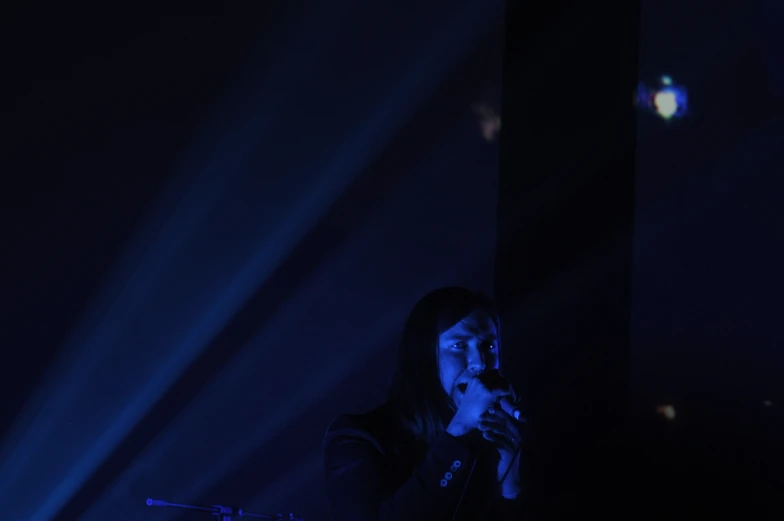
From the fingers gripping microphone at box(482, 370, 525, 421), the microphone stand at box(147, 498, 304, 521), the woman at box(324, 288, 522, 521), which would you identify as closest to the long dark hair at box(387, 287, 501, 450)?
the woman at box(324, 288, 522, 521)

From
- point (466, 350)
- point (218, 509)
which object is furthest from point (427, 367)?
point (218, 509)

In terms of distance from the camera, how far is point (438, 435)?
1.55 metres

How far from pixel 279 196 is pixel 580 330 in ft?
3.50

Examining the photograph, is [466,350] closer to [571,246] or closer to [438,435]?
[438,435]

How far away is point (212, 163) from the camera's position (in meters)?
2.43

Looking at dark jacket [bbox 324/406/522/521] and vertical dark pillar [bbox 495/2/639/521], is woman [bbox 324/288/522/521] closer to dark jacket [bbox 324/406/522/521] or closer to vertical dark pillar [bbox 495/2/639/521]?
dark jacket [bbox 324/406/522/521]

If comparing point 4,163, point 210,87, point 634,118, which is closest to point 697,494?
point 634,118

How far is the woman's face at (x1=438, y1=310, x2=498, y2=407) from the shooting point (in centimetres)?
153

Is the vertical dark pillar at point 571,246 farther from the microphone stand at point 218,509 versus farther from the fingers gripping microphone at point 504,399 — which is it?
the microphone stand at point 218,509

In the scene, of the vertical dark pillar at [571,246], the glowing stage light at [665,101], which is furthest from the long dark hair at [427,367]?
the glowing stage light at [665,101]

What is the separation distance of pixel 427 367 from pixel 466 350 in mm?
103

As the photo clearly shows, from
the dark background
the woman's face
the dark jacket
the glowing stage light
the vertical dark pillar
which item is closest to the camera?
the dark jacket

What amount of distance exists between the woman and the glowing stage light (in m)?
1.74

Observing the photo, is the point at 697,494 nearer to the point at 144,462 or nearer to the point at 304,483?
the point at 304,483
